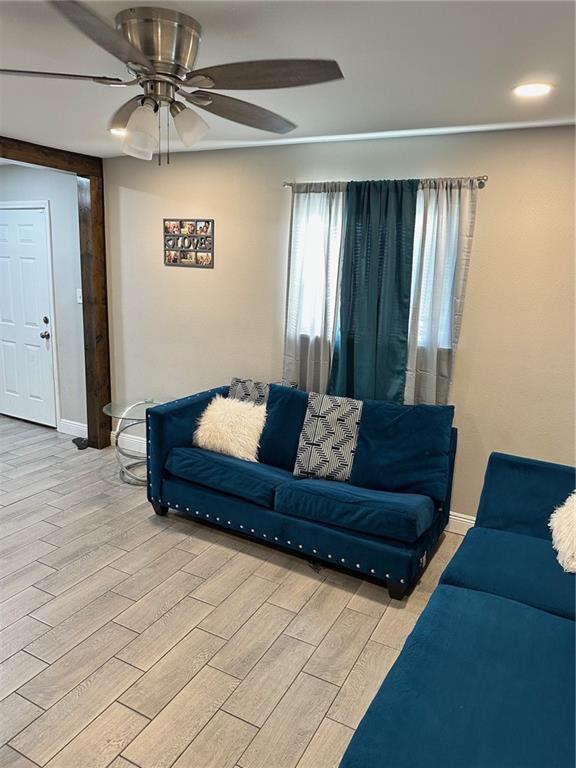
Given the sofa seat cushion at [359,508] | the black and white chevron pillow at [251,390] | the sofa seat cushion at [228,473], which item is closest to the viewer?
the sofa seat cushion at [359,508]

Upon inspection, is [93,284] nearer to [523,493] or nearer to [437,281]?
[437,281]

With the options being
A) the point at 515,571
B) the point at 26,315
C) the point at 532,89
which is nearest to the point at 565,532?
the point at 515,571

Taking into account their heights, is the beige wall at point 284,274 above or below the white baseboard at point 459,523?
above

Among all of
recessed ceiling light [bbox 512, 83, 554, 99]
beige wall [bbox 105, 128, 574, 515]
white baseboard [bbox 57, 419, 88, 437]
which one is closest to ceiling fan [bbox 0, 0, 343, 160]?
recessed ceiling light [bbox 512, 83, 554, 99]

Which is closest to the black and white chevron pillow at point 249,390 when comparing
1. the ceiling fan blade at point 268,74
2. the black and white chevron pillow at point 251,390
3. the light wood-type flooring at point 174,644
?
the black and white chevron pillow at point 251,390

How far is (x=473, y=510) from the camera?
346 cm

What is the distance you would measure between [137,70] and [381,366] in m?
2.21

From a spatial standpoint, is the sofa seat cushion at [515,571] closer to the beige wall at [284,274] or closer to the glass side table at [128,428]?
the beige wall at [284,274]

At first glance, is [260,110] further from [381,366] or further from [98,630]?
[98,630]

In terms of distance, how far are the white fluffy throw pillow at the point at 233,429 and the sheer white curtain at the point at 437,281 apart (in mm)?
985

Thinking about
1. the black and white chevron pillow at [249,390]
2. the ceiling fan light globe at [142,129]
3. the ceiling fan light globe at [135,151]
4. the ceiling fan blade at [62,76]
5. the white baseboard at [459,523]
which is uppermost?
the ceiling fan blade at [62,76]

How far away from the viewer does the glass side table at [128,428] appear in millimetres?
4180

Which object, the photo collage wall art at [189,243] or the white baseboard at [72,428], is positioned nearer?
the photo collage wall art at [189,243]

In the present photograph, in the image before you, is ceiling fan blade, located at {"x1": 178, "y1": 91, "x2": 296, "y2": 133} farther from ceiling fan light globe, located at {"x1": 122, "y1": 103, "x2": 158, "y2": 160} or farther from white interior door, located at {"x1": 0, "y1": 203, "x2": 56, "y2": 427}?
white interior door, located at {"x1": 0, "y1": 203, "x2": 56, "y2": 427}
